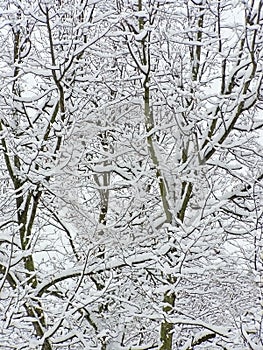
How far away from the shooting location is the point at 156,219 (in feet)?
21.0

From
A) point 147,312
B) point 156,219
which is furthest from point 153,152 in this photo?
point 147,312

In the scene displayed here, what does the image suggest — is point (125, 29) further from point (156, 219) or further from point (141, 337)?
point (141, 337)

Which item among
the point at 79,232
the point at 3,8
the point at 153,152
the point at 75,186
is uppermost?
the point at 3,8

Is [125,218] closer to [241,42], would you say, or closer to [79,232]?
[79,232]

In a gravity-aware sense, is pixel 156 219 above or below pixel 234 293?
above

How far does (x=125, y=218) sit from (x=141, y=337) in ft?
6.25

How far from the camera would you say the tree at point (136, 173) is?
5918mm

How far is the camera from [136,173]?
21.8ft

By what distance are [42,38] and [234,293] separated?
4105 mm

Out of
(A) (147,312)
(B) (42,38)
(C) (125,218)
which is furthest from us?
(B) (42,38)

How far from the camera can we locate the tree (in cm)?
592

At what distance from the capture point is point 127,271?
6.17 m

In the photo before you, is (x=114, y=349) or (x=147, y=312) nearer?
(x=147, y=312)

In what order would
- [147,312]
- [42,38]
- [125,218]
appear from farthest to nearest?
[42,38], [125,218], [147,312]
